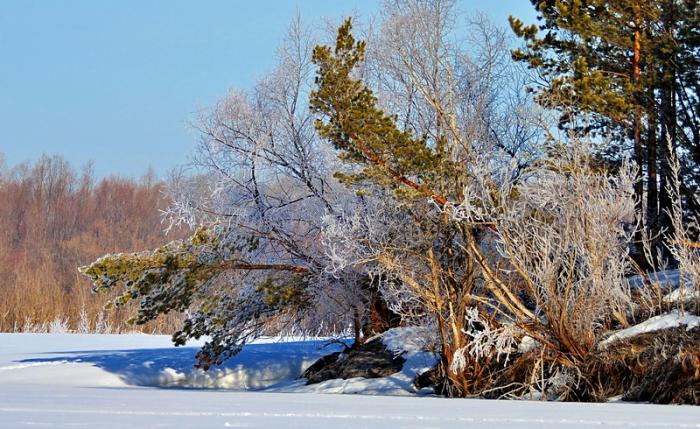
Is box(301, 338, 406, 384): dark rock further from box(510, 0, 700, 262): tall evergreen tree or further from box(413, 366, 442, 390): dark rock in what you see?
box(510, 0, 700, 262): tall evergreen tree

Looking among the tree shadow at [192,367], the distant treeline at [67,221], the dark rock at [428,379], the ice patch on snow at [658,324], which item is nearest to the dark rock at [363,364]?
the dark rock at [428,379]

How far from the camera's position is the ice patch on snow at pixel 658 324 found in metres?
12.2

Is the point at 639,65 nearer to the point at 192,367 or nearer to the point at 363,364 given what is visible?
the point at 363,364

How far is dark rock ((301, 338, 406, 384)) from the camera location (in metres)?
15.5

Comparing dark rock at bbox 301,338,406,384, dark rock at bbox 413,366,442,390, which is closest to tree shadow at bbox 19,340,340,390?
dark rock at bbox 301,338,406,384

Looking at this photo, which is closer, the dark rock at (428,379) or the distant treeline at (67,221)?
the dark rock at (428,379)

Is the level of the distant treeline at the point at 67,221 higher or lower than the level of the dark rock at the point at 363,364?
higher

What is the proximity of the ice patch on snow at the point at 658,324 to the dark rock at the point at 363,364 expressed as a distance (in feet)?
13.7

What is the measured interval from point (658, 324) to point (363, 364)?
5.40 meters

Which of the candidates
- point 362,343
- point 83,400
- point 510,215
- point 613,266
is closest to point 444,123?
point 510,215

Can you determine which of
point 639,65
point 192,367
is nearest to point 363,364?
point 192,367

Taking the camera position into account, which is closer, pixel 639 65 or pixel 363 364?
pixel 363 364

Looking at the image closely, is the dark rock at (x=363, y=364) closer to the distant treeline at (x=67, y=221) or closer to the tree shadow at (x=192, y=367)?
the tree shadow at (x=192, y=367)

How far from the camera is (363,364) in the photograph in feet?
52.0
